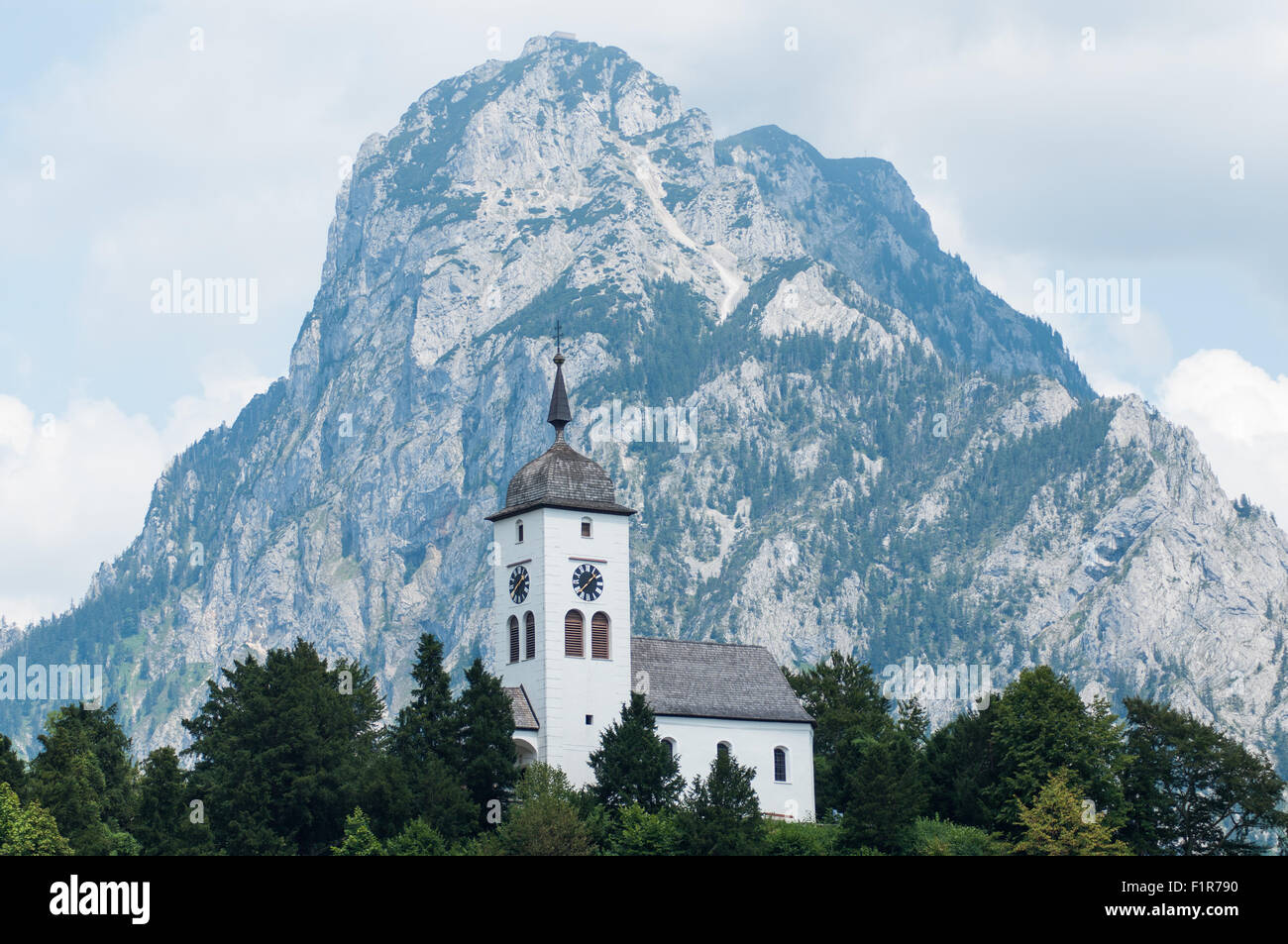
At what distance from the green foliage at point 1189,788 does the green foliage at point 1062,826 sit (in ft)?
22.3

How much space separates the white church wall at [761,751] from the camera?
399 ft

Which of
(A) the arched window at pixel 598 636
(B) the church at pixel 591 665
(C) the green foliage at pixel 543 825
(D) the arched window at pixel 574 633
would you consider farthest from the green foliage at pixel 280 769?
(A) the arched window at pixel 598 636

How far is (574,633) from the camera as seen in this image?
4732 inches

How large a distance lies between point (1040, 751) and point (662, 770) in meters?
23.2

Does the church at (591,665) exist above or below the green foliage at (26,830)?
above

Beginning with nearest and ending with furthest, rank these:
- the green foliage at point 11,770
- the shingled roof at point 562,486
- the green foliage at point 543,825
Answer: the green foliage at point 543,825
the green foliage at point 11,770
the shingled roof at point 562,486

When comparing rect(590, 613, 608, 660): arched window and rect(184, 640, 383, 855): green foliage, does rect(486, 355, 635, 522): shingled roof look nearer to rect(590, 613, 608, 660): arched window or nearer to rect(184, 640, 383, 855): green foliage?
rect(590, 613, 608, 660): arched window

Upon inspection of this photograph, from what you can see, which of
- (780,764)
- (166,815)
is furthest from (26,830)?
(780,764)

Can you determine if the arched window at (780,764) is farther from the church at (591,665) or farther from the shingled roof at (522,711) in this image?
the shingled roof at (522,711)

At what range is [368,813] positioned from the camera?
10675 centimetres

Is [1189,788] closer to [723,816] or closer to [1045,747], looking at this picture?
[1045,747]
